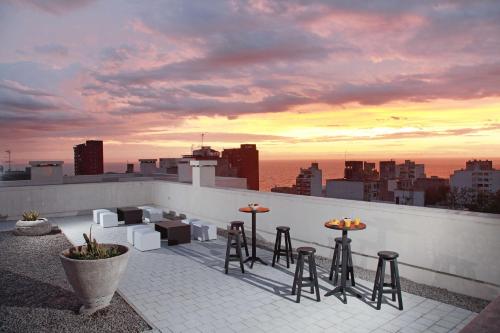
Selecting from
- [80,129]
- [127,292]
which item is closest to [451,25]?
[127,292]

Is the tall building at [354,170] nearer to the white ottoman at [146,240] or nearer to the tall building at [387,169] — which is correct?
the tall building at [387,169]

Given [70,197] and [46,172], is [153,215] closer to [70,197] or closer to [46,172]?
[70,197]

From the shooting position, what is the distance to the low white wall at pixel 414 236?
6.87m

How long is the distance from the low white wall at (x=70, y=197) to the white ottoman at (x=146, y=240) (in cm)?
735

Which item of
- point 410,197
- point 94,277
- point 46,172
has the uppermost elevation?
point 46,172

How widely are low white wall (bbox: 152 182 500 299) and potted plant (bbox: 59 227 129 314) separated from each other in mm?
5404

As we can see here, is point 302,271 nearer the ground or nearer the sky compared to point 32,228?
nearer the sky

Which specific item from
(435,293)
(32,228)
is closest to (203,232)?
(32,228)

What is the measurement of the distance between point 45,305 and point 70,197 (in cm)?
1134

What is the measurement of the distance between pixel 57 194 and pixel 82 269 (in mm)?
12366

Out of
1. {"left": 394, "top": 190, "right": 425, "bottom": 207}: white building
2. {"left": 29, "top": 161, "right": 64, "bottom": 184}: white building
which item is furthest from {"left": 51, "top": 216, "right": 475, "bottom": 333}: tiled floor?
{"left": 394, "top": 190, "right": 425, "bottom": 207}: white building

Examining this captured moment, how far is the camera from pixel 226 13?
45.3 ft

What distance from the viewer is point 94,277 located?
5809mm

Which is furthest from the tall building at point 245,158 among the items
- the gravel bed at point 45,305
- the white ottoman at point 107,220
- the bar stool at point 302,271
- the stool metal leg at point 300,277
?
the stool metal leg at point 300,277
